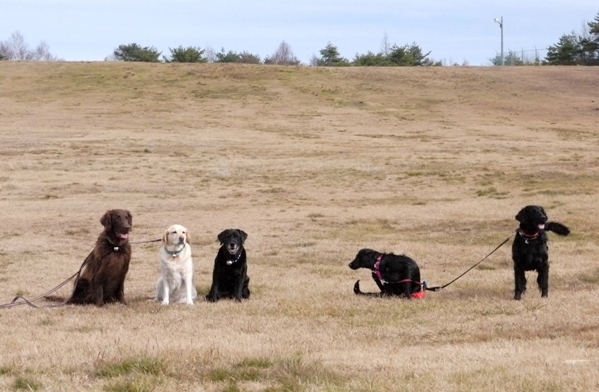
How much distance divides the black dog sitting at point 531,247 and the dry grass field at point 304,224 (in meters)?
0.31

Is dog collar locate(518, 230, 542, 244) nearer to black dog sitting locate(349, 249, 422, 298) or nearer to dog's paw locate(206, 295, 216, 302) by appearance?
black dog sitting locate(349, 249, 422, 298)

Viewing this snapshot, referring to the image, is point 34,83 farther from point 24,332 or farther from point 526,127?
point 24,332

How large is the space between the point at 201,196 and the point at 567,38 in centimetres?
6916

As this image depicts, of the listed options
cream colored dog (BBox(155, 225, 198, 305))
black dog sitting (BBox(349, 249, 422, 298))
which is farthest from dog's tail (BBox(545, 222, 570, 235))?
cream colored dog (BBox(155, 225, 198, 305))

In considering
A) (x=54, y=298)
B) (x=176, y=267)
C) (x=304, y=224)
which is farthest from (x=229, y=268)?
(x=304, y=224)

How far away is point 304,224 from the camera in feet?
71.3

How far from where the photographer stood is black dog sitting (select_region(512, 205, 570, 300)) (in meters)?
11.7

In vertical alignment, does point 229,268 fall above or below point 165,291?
above

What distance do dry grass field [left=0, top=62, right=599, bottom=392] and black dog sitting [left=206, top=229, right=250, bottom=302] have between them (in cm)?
36

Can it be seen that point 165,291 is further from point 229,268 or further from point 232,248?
point 232,248

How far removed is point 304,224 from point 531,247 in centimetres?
1034

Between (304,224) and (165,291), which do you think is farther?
(304,224)

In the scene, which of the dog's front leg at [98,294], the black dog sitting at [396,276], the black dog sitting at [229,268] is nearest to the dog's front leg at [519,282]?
the black dog sitting at [396,276]

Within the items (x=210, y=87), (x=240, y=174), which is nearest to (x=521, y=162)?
(x=240, y=174)
